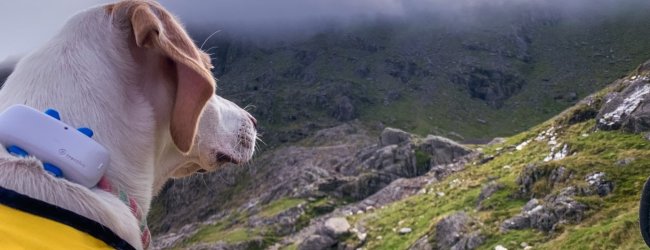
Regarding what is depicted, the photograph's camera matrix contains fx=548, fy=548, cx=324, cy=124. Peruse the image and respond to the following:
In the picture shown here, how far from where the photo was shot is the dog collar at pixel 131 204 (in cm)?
277

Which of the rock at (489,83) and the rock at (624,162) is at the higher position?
the rock at (624,162)

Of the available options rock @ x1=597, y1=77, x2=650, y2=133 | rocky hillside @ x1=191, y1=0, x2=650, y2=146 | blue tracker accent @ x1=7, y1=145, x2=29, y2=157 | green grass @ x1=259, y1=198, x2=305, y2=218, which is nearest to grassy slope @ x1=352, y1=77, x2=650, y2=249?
rock @ x1=597, y1=77, x2=650, y2=133

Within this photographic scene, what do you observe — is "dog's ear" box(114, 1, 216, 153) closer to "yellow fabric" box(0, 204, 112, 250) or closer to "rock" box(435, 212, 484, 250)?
"yellow fabric" box(0, 204, 112, 250)

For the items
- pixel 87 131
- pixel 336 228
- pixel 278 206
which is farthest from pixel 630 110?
pixel 278 206

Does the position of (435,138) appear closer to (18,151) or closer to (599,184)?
(599,184)

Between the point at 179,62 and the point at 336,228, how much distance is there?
3525 cm

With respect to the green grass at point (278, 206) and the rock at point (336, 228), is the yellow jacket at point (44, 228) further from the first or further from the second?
the green grass at point (278, 206)

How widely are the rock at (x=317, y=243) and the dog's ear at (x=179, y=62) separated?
3324 cm

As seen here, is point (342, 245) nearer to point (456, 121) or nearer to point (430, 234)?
point (430, 234)

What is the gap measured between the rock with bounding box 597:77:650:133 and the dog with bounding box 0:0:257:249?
2533cm

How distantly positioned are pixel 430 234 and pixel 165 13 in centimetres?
2329

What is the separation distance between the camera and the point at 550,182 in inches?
893

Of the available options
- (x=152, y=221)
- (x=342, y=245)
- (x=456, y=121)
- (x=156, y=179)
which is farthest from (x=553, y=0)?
(x=156, y=179)

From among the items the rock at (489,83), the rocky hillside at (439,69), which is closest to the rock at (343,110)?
the rocky hillside at (439,69)
